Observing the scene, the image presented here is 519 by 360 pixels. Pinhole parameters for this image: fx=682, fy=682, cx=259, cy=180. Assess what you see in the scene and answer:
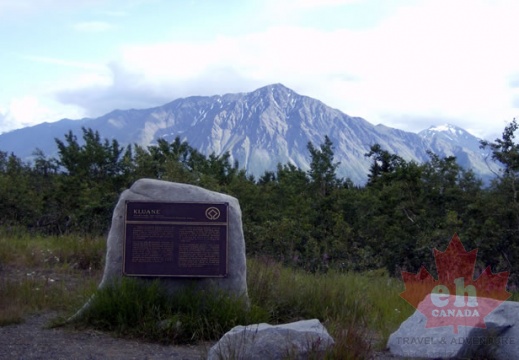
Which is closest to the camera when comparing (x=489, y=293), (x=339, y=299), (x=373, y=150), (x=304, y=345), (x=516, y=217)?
(x=304, y=345)

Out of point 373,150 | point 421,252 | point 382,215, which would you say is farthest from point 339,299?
point 373,150

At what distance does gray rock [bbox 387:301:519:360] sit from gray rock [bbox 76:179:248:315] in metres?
2.33

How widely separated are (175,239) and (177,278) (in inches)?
19.6

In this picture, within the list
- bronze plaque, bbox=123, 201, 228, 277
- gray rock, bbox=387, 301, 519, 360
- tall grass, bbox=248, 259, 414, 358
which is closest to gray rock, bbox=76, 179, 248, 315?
bronze plaque, bbox=123, 201, 228, 277

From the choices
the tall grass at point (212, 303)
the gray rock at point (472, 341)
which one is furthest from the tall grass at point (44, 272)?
the gray rock at point (472, 341)

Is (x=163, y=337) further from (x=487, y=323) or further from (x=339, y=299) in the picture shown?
(x=487, y=323)

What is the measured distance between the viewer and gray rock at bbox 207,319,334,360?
6227mm

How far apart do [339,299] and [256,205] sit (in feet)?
25.4

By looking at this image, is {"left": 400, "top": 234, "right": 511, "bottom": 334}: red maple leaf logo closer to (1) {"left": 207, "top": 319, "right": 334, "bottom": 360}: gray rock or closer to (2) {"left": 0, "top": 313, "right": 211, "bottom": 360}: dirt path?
(1) {"left": 207, "top": 319, "right": 334, "bottom": 360}: gray rock

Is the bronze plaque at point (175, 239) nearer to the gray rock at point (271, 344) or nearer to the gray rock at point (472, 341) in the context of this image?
the gray rock at point (271, 344)

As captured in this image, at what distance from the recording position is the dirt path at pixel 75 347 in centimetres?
697

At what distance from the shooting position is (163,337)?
307 inches

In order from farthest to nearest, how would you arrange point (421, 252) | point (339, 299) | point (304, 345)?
point (421, 252) → point (339, 299) → point (304, 345)

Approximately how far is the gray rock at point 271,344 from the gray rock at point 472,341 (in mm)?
1250
